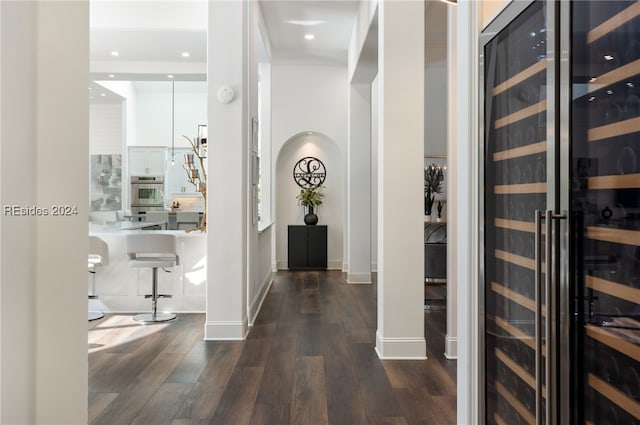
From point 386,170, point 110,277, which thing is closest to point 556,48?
point 386,170

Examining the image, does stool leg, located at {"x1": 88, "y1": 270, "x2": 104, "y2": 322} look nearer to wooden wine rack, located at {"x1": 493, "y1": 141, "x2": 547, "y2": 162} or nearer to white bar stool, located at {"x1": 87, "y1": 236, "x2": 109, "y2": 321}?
white bar stool, located at {"x1": 87, "y1": 236, "x2": 109, "y2": 321}

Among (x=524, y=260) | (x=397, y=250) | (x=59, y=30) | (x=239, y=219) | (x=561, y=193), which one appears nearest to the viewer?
(x=561, y=193)

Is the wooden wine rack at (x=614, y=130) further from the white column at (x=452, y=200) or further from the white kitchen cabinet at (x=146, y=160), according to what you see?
the white kitchen cabinet at (x=146, y=160)

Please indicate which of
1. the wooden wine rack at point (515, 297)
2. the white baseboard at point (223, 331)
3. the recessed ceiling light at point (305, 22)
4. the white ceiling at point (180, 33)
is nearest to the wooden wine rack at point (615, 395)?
the wooden wine rack at point (515, 297)

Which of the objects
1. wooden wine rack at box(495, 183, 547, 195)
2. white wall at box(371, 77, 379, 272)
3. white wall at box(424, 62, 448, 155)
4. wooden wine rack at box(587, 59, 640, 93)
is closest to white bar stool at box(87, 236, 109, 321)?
wooden wine rack at box(495, 183, 547, 195)

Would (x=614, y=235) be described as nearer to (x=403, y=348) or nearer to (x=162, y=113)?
(x=403, y=348)

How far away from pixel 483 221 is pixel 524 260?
→ 0.35m

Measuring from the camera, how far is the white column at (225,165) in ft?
14.7

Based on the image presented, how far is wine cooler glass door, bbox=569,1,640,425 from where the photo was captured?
3.48ft

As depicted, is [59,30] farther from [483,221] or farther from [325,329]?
[325,329]

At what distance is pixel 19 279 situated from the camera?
1632mm

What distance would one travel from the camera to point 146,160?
8898 mm

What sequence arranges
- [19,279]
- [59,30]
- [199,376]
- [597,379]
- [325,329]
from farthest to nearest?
[325,329], [199,376], [59,30], [19,279], [597,379]

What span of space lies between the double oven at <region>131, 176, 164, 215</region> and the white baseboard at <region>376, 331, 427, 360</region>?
6313 mm
